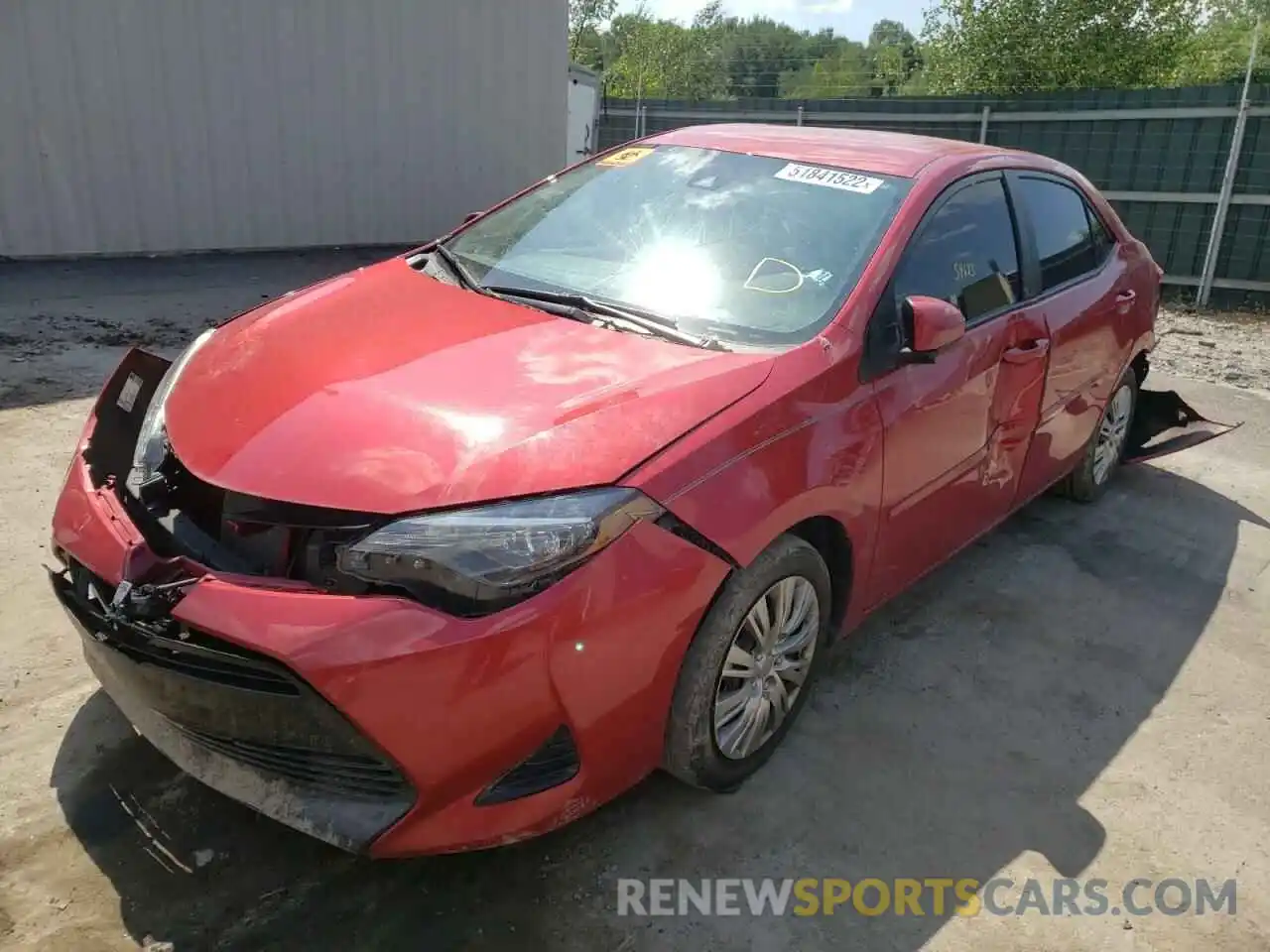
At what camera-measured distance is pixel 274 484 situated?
2.16 meters

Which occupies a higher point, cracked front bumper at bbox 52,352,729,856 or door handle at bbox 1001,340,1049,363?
door handle at bbox 1001,340,1049,363

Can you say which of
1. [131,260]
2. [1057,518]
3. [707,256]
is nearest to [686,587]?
[707,256]

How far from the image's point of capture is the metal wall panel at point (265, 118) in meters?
8.73

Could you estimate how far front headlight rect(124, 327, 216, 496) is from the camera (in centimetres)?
240

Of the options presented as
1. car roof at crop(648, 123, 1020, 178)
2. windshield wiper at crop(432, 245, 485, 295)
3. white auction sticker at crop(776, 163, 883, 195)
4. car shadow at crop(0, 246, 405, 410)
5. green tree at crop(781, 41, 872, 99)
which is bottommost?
car shadow at crop(0, 246, 405, 410)

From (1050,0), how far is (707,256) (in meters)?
17.3

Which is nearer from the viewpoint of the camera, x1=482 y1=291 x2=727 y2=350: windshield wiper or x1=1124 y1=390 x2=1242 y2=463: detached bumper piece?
x1=482 y1=291 x2=727 y2=350: windshield wiper

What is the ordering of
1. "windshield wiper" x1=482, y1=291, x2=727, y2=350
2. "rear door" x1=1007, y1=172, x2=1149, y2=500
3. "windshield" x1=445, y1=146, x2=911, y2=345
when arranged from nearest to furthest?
"windshield wiper" x1=482, y1=291, x2=727, y2=350 < "windshield" x1=445, y1=146, x2=911, y2=345 < "rear door" x1=1007, y1=172, x2=1149, y2=500

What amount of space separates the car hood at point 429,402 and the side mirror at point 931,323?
1.72 ft

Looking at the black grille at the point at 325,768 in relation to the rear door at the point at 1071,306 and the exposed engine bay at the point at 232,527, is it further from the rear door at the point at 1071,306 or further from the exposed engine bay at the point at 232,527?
the rear door at the point at 1071,306

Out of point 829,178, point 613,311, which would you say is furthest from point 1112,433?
point 613,311

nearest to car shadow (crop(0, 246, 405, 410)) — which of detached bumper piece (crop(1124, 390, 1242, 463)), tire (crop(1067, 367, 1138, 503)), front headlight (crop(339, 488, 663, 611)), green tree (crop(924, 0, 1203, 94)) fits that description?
front headlight (crop(339, 488, 663, 611))

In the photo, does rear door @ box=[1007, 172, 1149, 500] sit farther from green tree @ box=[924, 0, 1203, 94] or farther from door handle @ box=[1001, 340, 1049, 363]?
green tree @ box=[924, 0, 1203, 94]

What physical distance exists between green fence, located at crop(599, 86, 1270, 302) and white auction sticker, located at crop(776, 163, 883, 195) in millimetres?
8707
